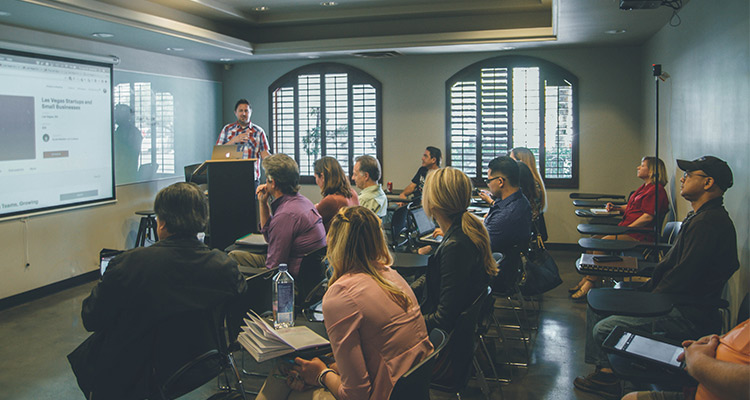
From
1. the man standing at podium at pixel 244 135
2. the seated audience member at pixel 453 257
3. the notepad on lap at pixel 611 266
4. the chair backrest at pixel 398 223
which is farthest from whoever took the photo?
the man standing at podium at pixel 244 135

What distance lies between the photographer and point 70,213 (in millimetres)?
6062

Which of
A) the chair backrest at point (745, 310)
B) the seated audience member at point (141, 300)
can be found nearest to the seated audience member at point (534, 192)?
the chair backrest at point (745, 310)

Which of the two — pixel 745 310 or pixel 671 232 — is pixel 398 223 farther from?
pixel 745 310

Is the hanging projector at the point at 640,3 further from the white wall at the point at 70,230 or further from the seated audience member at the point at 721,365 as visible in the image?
the white wall at the point at 70,230

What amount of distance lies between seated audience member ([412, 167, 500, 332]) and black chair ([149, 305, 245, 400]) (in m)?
0.99

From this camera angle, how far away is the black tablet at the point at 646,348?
7.31 ft

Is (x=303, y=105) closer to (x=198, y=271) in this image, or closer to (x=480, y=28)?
(x=480, y=28)

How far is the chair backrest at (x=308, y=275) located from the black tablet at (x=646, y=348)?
178 cm

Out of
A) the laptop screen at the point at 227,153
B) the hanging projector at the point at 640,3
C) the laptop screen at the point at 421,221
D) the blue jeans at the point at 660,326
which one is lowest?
the blue jeans at the point at 660,326

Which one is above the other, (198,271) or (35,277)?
(198,271)

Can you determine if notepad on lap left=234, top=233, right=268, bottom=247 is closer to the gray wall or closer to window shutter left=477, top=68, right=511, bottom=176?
the gray wall

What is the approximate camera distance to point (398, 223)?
5.81m

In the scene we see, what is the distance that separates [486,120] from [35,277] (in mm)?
5666

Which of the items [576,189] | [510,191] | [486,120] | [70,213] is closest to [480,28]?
[486,120]
